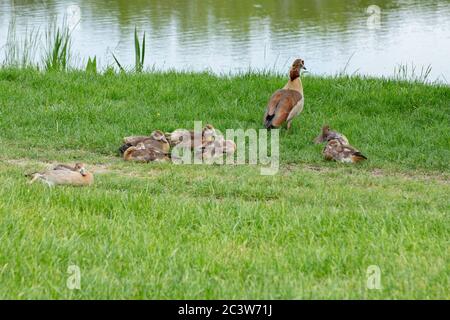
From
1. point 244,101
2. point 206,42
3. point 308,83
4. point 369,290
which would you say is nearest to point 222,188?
point 369,290

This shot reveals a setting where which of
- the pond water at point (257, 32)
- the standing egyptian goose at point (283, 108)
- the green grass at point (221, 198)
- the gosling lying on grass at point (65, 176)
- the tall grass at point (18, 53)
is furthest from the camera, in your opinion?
the pond water at point (257, 32)

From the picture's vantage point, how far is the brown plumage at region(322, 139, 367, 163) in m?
8.77

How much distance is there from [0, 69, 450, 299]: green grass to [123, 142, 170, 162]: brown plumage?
12cm

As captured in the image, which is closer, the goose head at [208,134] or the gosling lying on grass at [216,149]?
the gosling lying on grass at [216,149]

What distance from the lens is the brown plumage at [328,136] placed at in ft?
29.7

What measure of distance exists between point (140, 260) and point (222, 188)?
2524 millimetres

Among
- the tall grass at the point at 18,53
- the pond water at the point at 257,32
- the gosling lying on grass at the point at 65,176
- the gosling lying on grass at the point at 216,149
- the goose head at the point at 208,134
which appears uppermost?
the gosling lying on grass at the point at 65,176

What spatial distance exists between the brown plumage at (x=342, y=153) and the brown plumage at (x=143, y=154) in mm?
1698

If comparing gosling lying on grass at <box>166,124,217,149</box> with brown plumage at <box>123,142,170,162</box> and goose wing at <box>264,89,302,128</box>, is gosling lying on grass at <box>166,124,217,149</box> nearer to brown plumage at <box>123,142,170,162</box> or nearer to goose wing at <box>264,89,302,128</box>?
brown plumage at <box>123,142,170,162</box>

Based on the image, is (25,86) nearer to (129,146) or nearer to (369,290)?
(129,146)

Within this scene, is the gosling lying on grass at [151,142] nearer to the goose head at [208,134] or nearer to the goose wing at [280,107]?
the goose head at [208,134]

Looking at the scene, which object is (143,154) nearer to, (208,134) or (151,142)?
(151,142)

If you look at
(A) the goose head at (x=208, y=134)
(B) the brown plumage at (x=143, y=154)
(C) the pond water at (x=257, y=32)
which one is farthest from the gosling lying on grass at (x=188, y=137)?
(C) the pond water at (x=257, y=32)

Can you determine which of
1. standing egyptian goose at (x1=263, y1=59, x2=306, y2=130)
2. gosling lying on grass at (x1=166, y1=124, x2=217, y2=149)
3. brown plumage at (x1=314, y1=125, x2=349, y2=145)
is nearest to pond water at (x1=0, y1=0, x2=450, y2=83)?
standing egyptian goose at (x1=263, y1=59, x2=306, y2=130)
